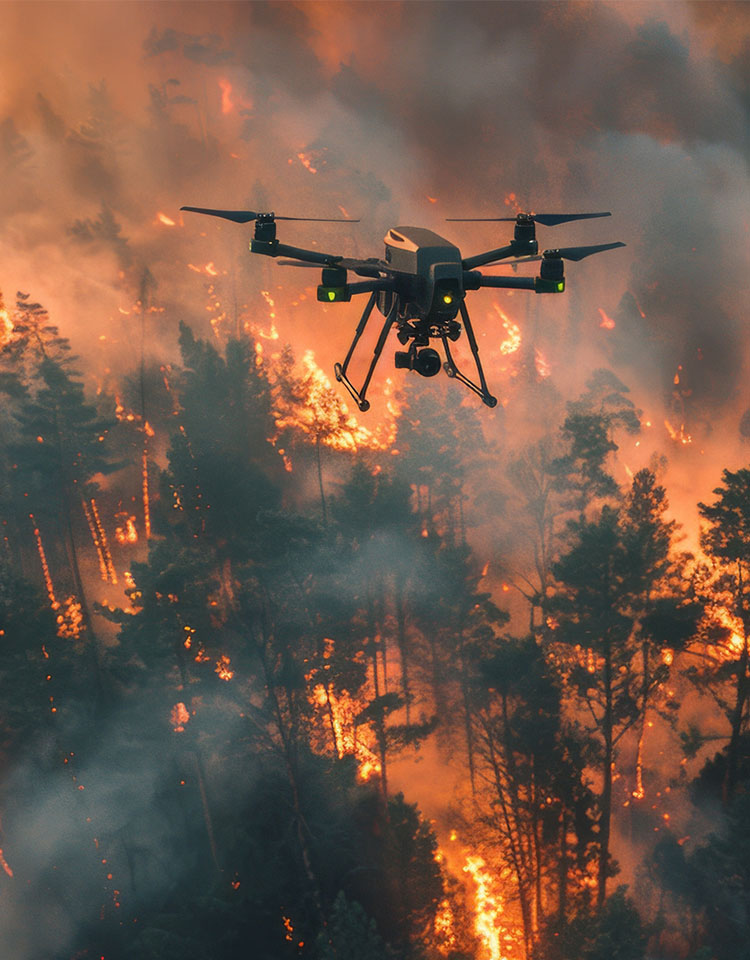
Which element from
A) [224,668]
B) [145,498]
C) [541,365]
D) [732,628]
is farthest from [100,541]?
[732,628]

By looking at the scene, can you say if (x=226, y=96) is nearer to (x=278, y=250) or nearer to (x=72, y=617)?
(x=72, y=617)

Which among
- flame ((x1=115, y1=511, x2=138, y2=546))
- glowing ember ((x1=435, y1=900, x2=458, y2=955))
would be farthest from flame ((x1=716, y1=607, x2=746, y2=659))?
flame ((x1=115, y1=511, x2=138, y2=546))

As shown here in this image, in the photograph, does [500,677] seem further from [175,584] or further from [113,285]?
[113,285]

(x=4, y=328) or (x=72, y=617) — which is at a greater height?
(x=4, y=328)

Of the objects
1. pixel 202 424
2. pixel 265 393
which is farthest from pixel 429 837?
pixel 265 393

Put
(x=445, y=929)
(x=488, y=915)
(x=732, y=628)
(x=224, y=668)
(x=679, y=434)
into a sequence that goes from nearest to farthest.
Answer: (x=445, y=929) → (x=732, y=628) → (x=488, y=915) → (x=224, y=668) → (x=679, y=434)

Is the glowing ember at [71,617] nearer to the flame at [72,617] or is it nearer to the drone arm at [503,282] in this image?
the flame at [72,617]
